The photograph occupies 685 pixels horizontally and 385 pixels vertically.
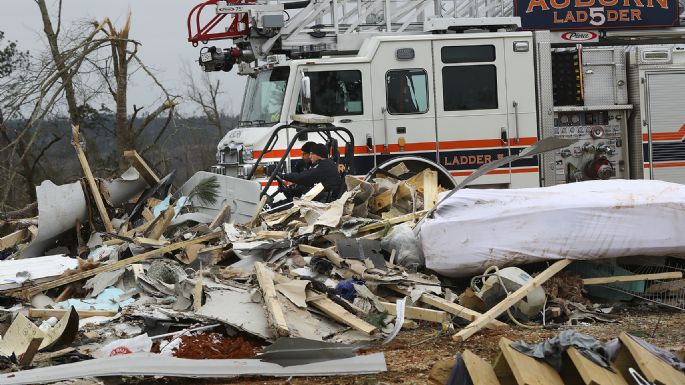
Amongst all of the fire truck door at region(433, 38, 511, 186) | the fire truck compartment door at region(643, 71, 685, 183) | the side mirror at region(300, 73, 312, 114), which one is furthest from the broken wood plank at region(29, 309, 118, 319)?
the fire truck compartment door at region(643, 71, 685, 183)

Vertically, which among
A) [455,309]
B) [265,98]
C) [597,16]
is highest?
[597,16]

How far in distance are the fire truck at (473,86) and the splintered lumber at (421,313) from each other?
5227 mm

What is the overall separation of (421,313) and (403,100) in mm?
5991

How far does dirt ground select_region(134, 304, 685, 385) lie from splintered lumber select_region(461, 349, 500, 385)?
1016mm

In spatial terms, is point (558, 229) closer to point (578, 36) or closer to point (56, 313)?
point (56, 313)

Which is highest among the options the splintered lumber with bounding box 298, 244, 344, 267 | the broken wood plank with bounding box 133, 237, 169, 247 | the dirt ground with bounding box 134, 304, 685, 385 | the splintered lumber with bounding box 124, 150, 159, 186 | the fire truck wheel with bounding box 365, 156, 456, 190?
the splintered lumber with bounding box 124, 150, 159, 186

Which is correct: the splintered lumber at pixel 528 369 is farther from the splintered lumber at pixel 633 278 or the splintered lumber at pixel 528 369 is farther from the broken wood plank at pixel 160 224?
the broken wood plank at pixel 160 224

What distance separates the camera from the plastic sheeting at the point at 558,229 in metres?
8.74

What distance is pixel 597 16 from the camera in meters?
14.4

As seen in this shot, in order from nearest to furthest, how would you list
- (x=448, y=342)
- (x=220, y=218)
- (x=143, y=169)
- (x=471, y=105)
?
(x=448, y=342)
(x=220, y=218)
(x=143, y=169)
(x=471, y=105)

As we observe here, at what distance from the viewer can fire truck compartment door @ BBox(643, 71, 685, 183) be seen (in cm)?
1409

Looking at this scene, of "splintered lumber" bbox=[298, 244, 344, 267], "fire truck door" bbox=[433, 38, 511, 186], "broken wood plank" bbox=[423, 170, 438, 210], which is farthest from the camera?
"fire truck door" bbox=[433, 38, 511, 186]

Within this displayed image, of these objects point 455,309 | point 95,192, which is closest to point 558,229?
point 455,309

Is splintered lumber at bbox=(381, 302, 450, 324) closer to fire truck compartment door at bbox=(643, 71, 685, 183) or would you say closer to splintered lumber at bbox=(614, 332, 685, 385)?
splintered lumber at bbox=(614, 332, 685, 385)
